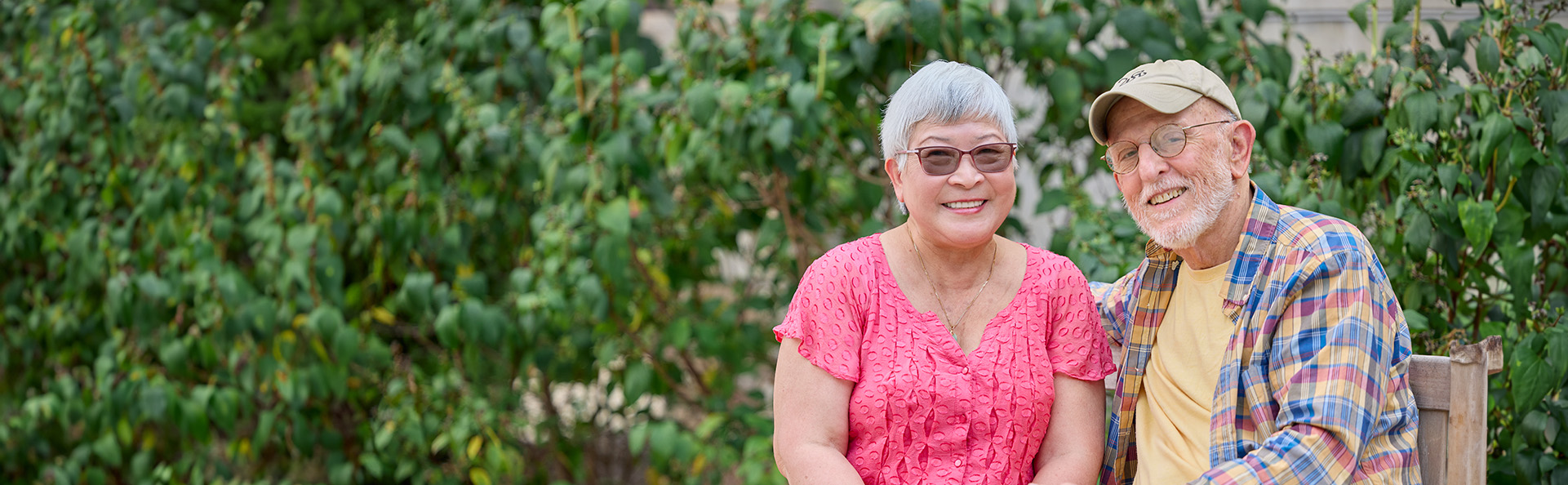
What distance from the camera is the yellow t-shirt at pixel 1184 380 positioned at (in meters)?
1.94

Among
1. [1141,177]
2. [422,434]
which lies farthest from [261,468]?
[1141,177]

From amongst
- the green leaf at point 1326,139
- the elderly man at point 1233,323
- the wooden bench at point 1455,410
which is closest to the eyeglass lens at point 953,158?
the elderly man at point 1233,323

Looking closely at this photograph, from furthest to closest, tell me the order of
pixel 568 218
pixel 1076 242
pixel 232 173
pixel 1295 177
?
1. pixel 232 173
2. pixel 568 218
3. pixel 1076 242
4. pixel 1295 177

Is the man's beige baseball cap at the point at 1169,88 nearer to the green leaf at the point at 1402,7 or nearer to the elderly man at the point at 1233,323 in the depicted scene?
the elderly man at the point at 1233,323

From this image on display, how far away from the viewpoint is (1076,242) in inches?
108

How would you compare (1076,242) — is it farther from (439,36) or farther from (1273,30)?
(439,36)

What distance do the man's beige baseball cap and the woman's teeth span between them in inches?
5.5

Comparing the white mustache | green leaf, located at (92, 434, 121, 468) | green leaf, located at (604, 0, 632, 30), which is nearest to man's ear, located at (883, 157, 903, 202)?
the white mustache

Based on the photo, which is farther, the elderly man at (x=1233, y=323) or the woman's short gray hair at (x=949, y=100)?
the woman's short gray hair at (x=949, y=100)

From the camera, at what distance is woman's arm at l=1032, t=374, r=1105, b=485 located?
6.67ft

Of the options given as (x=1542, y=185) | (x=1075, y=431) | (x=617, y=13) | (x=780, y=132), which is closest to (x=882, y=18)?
(x=780, y=132)

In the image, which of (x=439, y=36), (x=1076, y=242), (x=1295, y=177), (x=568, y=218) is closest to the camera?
(x=1295, y=177)

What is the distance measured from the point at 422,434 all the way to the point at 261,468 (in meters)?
0.84

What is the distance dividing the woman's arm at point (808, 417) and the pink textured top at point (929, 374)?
2cm
